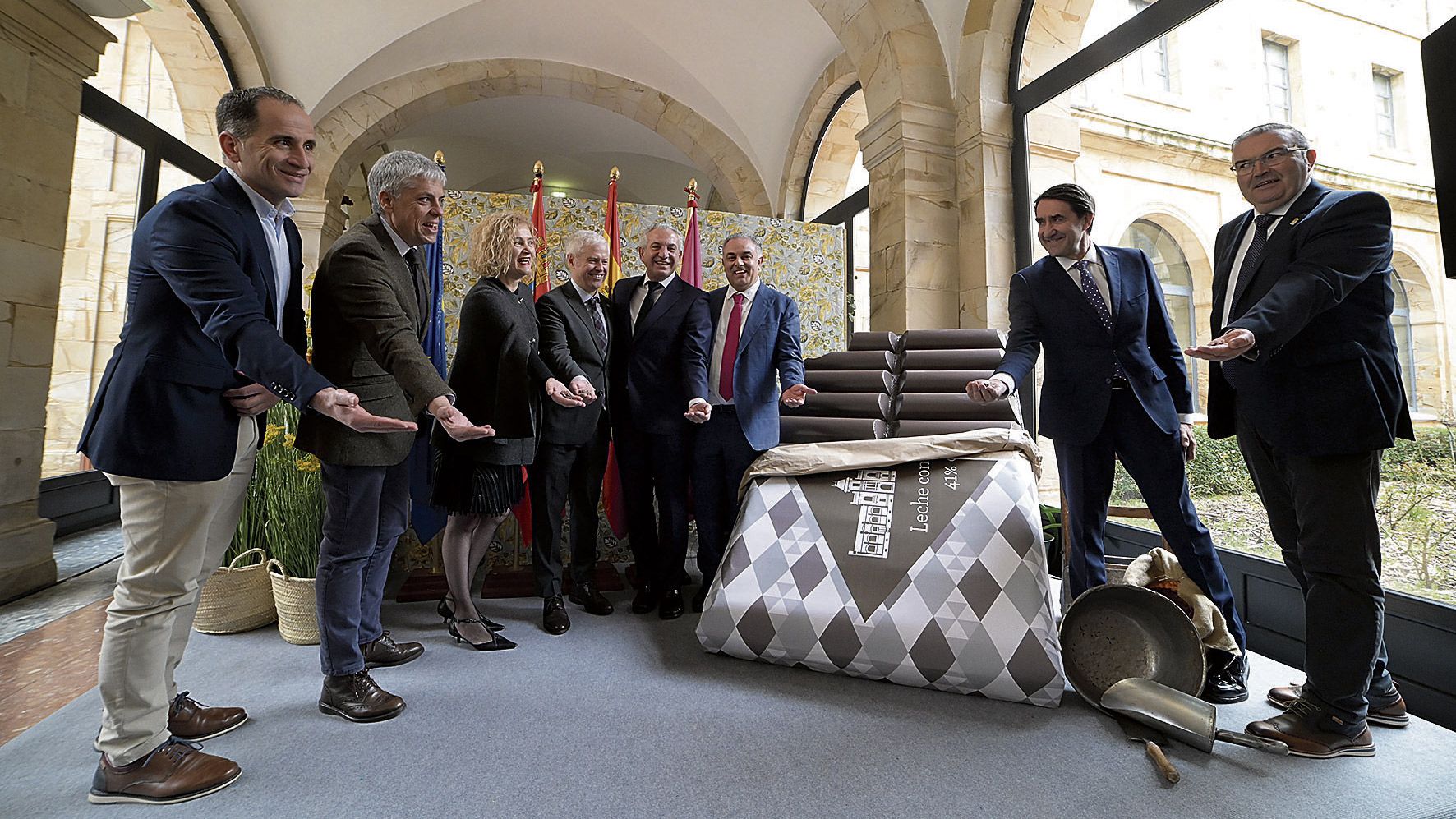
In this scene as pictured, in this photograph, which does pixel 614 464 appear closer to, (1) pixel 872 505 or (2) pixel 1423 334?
(1) pixel 872 505

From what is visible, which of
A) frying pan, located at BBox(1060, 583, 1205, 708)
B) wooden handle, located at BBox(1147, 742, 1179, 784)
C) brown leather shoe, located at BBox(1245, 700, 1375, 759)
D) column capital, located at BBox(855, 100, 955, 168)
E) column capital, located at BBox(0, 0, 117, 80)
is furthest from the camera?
column capital, located at BBox(855, 100, 955, 168)

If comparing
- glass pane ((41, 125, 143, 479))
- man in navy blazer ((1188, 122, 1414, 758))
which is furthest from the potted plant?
man in navy blazer ((1188, 122, 1414, 758))

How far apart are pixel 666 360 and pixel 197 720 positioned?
6.38ft

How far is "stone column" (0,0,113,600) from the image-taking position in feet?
9.44

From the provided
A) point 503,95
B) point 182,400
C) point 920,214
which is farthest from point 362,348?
point 503,95

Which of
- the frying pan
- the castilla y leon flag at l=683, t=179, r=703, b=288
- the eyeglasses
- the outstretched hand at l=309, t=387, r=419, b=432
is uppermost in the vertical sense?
the castilla y leon flag at l=683, t=179, r=703, b=288

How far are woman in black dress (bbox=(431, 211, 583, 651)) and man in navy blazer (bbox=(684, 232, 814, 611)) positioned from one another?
0.67m

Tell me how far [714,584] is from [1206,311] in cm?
281

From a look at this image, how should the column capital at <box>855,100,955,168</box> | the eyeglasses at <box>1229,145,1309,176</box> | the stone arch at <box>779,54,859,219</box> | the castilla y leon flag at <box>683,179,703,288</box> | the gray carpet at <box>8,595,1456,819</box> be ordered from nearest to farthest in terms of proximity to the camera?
1. the gray carpet at <box>8,595,1456,819</box>
2. the eyeglasses at <box>1229,145,1309,176</box>
3. the castilla y leon flag at <box>683,179,703,288</box>
4. the column capital at <box>855,100,955,168</box>
5. the stone arch at <box>779,54,859,219</box>

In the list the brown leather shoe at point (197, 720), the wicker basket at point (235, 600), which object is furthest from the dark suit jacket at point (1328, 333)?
the wicker basket at point (235, 600)

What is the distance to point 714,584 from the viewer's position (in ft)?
7.82

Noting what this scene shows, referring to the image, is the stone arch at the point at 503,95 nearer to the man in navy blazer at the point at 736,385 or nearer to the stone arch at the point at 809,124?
the stone arch at the point at 809,124

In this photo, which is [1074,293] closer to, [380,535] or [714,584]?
[714,584]

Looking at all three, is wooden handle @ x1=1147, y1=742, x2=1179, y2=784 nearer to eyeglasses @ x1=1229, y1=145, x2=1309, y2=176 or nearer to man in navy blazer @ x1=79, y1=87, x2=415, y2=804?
eyeglasses @ x1=1229, y1=145, x2=1309, y2=176
